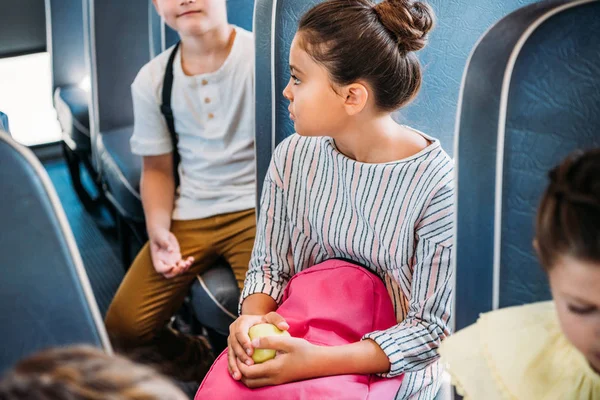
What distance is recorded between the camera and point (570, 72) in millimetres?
865

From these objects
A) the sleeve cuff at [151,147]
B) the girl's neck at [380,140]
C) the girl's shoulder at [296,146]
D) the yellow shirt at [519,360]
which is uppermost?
the girl's neck at [380,140]

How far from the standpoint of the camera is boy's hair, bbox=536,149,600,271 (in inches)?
27.5

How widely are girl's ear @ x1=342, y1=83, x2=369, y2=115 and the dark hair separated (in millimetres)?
11

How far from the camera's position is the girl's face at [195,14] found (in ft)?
5.47

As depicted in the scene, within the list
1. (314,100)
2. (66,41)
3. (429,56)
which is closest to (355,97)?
(314,100)

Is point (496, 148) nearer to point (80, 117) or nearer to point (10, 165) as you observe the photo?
point (10, 165)

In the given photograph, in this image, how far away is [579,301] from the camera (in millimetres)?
734

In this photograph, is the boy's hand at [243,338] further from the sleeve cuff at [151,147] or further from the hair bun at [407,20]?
the sleeve cuff at [151,147]

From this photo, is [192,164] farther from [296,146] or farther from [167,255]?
[296,146]

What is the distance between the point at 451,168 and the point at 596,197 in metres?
0.47

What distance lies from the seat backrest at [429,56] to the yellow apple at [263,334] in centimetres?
39

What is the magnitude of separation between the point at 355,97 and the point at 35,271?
548mm

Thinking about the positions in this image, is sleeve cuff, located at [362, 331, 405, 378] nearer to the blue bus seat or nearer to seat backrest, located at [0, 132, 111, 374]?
seat backrest, located at [0, 132, 111, 374]

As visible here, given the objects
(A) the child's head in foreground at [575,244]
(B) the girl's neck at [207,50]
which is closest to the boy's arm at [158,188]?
(B) the girl's neck at [207,50]
